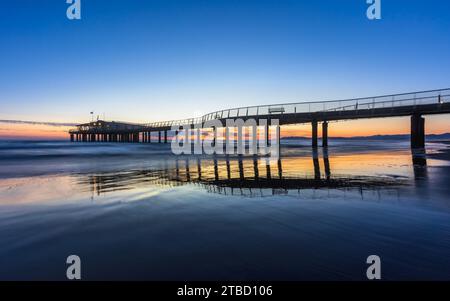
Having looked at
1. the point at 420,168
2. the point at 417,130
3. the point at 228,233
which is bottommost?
the point at 228,233

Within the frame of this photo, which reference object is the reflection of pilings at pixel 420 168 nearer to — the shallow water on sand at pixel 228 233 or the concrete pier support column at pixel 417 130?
the shallow water on sand at pixel 228 233

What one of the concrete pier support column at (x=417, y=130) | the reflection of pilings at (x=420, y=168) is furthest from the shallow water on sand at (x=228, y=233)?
the concrete pier support column at (x=417, y=130)

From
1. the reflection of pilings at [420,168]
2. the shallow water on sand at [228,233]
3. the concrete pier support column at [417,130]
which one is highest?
the concrete pier support column at [417,130]

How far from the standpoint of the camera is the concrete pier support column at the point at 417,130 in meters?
31.1

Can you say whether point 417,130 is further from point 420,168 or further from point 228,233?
point 228,233

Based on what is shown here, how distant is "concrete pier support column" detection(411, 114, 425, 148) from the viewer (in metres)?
31.1

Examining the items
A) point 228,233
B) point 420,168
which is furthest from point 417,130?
point 228,233

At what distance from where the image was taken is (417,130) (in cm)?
3181

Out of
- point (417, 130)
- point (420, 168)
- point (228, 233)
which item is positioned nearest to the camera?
point (228, 233)

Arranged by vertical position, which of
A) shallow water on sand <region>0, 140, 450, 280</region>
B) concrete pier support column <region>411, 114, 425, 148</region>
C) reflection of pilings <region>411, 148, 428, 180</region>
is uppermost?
concrete pier support column <region>411, 114, 425, 148</region>

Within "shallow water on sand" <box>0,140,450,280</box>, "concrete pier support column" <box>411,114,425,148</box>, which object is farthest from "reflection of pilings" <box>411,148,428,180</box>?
"concrete pier support column" <box>411,114,425,148</box>

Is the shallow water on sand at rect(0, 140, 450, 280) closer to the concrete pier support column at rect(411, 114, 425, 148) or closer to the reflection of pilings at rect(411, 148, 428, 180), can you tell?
the reflection of pilings at rect(411, 148, 428, 180)
